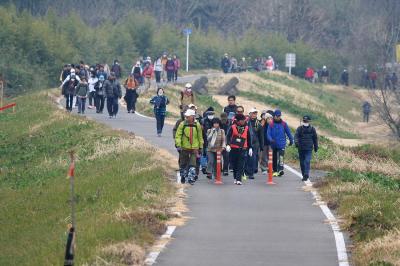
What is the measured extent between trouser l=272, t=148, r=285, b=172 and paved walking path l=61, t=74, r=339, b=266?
0.44 m

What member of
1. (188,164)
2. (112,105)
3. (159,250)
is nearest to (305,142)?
(188,164)

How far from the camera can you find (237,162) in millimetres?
24078

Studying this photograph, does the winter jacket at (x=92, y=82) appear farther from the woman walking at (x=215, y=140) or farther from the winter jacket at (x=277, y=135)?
the woman walking at (x=215, y=140)

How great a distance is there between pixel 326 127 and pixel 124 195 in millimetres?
40109

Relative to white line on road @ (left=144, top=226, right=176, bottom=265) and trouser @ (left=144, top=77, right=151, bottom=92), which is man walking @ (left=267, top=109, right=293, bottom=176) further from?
trouser @ (left=144, top=77, right=151, bottom=92)

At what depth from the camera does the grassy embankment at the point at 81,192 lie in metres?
16.5

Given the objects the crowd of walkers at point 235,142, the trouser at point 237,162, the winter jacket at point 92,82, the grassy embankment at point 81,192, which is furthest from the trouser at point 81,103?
the trouser at point 237,162

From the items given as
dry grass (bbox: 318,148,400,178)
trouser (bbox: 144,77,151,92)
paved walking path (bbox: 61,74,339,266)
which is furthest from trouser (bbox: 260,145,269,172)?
trouser (bbox: 144,77,151,92)

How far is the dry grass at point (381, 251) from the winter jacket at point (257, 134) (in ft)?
29.3

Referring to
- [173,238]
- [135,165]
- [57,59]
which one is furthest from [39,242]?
[57,59]

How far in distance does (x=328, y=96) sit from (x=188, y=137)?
194 ft

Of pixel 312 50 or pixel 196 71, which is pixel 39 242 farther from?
pixel 312 50

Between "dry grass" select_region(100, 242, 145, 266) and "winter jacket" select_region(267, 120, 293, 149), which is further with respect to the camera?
"winter jacket" select_region(267, 120, 293, 149)

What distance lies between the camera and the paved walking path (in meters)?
15.7
